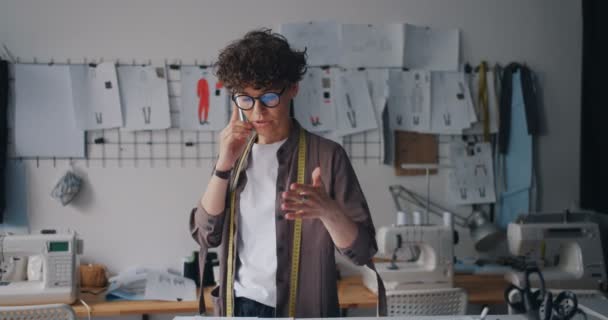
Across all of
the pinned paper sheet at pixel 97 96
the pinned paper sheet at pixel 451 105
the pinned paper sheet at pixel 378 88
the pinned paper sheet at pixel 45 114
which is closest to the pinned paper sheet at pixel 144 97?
the pinned paper sheet at pixel 97 96

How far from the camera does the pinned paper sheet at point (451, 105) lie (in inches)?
116

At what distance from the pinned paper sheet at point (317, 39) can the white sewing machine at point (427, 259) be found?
1.03m

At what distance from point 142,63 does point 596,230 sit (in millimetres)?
2455

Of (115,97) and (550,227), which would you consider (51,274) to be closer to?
(115,97)

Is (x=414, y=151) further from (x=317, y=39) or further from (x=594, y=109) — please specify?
(x=594, y=109)

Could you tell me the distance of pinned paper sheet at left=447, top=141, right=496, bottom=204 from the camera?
117 inches

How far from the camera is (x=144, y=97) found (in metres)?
2.77

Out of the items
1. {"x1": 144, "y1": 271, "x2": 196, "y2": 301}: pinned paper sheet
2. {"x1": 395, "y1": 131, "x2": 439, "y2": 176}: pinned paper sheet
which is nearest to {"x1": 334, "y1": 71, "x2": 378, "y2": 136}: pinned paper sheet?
{"x1": 395, "y1": 131, "x2": 439, "y2": 176}: pinned paper sheet

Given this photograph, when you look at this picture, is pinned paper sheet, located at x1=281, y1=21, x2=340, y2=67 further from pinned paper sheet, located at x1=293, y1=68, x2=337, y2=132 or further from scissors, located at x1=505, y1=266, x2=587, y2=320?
scissors, located at x1=505, y1=266, x2=587, y2=320

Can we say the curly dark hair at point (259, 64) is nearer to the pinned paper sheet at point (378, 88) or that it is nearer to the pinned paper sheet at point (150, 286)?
the pinned paper sheet at point (150, 286)

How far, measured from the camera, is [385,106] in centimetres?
288

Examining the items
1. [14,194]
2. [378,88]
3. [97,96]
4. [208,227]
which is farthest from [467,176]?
[14,194]

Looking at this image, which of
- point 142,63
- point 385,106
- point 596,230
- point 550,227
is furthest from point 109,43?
point 596,230

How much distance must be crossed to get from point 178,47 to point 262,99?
1539 millimetres
